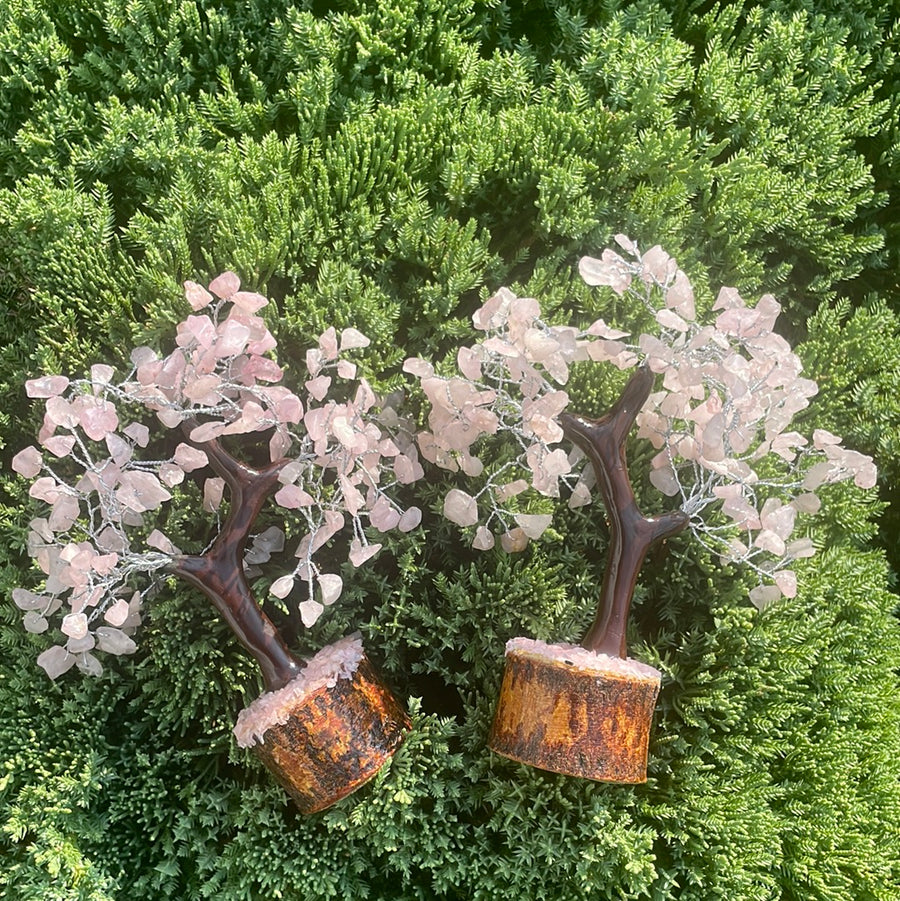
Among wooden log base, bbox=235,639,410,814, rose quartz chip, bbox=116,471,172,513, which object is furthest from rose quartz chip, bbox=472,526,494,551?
rose quartz chip, bbox=116,471,172,513

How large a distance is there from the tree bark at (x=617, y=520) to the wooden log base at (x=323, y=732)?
318mm

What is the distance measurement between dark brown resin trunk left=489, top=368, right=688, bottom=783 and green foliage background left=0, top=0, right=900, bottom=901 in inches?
4.7

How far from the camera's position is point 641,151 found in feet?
4.43

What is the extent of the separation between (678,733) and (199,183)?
117 cm

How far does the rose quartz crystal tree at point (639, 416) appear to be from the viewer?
1.00 metres

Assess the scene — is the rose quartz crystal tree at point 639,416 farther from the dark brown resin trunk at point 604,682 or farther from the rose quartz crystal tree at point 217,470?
the rose quartz crystal tree at point 217,470

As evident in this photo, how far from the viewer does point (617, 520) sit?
112 cm

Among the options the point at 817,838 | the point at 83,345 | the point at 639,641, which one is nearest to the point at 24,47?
the point at 83,345

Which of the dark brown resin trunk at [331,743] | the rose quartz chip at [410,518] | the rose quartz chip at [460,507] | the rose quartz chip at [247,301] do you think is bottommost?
the dark brown resin trunk at [331,743]

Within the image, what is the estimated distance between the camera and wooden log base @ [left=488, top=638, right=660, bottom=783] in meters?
1.05

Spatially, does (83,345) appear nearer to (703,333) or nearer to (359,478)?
(359,478)

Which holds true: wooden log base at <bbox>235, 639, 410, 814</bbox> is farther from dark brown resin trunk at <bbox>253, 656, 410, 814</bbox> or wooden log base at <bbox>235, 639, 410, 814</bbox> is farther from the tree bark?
the tree bark

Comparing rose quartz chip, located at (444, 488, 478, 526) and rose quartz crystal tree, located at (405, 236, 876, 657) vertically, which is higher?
rose quartz crystal tree, located at (405, 236, 876, 657)

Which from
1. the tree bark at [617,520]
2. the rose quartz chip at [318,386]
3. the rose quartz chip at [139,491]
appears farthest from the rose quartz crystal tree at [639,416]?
the rose quartz chip at [139,491]
